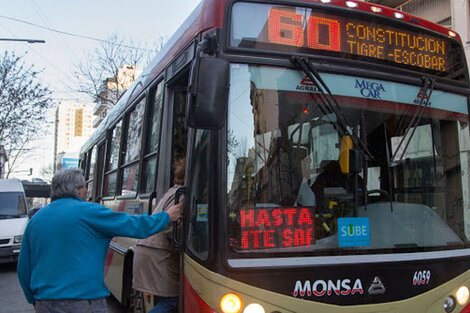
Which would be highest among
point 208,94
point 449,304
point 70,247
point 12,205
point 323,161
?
point 208,94

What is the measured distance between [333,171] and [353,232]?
42cm

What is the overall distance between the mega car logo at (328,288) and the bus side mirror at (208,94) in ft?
3.49

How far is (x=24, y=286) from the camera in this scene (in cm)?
290

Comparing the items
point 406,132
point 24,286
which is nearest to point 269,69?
point 406,132

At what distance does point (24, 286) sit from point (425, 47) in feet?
11.0

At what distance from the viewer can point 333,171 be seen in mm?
2949

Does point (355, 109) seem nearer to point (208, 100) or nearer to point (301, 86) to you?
point (301, 86)

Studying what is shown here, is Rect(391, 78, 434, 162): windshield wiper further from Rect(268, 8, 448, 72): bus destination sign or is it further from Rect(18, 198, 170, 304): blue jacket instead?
Rect(18, 198, 170, 304): blue jacket

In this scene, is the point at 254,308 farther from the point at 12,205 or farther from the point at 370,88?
the point at 12,205

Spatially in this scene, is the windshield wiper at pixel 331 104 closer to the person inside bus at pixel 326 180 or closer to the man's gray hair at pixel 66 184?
the person inside bus at pixel 326 180

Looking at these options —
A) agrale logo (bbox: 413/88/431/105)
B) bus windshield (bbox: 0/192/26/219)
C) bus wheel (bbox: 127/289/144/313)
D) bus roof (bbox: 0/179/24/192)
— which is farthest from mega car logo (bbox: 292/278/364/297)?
bus roof (bbox: 0/179/24/192)

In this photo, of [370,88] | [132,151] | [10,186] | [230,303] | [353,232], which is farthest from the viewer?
[10,186]

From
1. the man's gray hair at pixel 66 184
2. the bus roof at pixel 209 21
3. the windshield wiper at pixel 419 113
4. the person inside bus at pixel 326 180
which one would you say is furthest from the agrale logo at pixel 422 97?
the man's gray hair at pixel 66 184

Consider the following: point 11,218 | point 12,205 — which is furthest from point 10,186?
point 11,218
